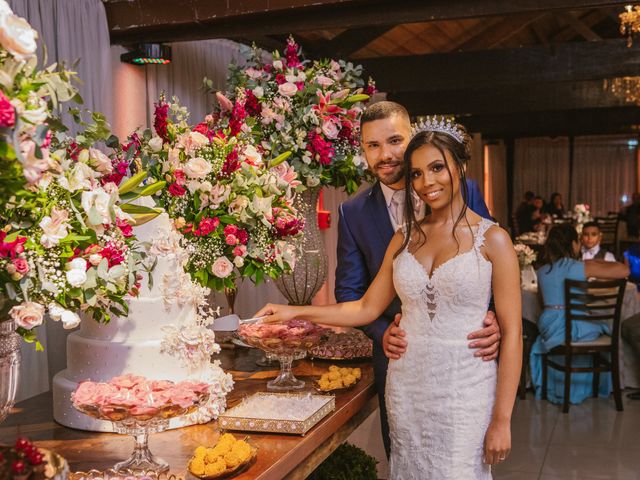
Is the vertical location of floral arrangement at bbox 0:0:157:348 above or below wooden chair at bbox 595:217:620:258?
above

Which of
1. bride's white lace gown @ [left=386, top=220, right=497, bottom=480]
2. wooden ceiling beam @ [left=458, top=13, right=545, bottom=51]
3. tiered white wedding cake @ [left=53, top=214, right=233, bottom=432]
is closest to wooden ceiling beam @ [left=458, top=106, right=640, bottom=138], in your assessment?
wooden ceiling beam @ [left=458, top=13, right=545, bottom=51]

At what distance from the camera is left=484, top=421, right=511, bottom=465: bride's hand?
2379mm

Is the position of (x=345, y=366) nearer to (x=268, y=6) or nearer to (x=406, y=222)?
(x=406, y=222)

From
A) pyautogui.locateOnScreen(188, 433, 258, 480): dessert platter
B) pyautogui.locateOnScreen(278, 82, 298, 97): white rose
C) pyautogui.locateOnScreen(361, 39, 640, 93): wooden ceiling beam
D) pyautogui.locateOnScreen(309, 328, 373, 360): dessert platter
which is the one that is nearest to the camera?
pyautogui.locateOnScreen(188, 433, 258, 480): dessert platter

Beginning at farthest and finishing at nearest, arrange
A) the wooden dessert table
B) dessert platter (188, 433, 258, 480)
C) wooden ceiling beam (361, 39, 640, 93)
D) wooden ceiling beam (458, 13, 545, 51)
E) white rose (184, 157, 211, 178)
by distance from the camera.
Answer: wooden ceiling beam (458, 13, 545, 51) < wooden ceiling beam (361, 39, 640, 93) < white rose (184, 157, 211, 178) < the wooden dessert table < dessert platter (188, 433, 258, 480)

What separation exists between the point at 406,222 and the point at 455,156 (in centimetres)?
28

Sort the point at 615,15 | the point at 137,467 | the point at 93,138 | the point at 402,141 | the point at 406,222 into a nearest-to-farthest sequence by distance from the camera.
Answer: the point at 137,467, the point at 93,138, the point at 406,222, the point at 402,141, the point at 615,15

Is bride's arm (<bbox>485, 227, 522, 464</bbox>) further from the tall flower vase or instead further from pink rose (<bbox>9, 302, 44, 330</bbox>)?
pink rose (<bbox>9, 302, 44, 330</bbox>)

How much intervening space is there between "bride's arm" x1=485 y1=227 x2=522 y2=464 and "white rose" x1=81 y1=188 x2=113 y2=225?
1174 millimetres

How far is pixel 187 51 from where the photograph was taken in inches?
232

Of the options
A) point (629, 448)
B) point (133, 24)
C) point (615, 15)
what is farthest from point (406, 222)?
point (615, 15)

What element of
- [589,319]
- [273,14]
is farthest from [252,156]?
[589,319]

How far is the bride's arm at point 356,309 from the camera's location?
8.74 feet

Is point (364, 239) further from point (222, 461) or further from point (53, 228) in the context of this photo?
point (53, 228)
